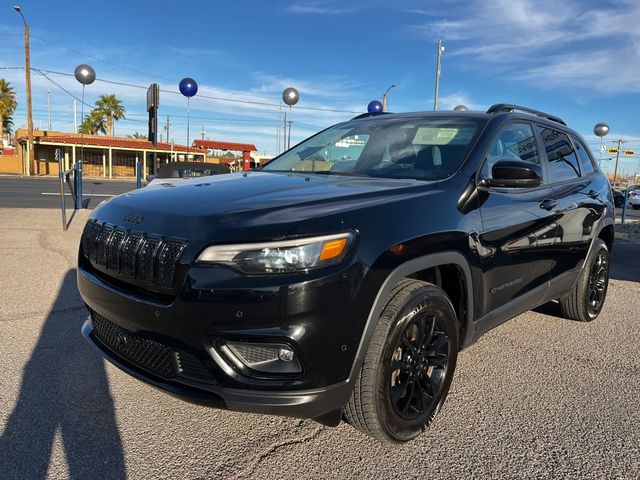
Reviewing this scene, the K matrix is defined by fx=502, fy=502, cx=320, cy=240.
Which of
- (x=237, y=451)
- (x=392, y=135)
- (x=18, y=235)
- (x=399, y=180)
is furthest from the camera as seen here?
(x=18, y=235)

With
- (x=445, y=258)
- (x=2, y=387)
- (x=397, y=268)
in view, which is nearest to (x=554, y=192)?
(x=445, y=258)

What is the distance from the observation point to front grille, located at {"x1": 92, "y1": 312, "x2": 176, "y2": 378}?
222cm

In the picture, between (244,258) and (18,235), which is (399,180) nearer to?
(244,258)

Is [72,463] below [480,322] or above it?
below

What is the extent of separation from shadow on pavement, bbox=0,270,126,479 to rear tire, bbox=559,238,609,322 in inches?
147

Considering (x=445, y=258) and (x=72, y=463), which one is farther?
(x=445, y=258)

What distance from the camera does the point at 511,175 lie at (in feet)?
9.45

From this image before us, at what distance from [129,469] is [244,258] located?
115 centimetres


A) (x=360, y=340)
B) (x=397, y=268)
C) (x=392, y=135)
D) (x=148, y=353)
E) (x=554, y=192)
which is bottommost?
(x=148, y=353)

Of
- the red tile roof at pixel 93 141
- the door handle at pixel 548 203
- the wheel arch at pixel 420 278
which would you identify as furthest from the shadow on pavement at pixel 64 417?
the red tile roof at pixel 93 141

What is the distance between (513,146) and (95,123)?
6016 centimetres

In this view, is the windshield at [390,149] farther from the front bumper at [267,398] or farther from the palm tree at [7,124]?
the palm tree at [7,124]

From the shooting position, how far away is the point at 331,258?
2.06 metres

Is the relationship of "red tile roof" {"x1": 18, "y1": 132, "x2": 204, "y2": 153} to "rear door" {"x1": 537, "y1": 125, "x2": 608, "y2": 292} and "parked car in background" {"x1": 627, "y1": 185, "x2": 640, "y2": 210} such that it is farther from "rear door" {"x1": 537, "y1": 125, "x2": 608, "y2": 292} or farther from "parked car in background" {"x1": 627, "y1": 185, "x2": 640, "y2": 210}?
"rear door" {"x1": 537, "y1": 125, "x2": 608, "y2": 292}
